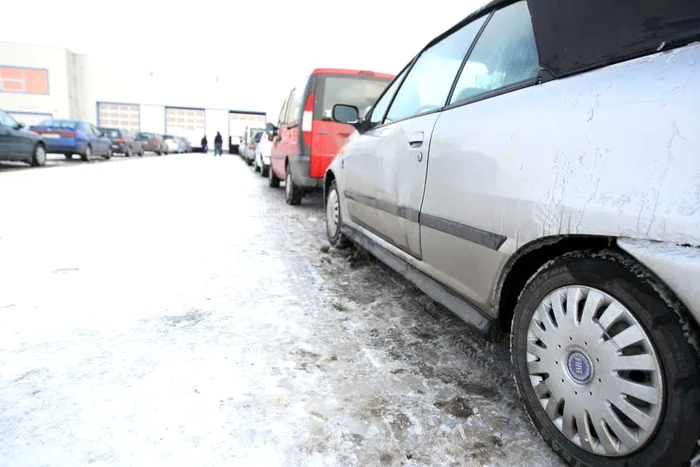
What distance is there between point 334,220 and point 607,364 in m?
3.23

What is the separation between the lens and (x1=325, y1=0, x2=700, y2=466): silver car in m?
1.14

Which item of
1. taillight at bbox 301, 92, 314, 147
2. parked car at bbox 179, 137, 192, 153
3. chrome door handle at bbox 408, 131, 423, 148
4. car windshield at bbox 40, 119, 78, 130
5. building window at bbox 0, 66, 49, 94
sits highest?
building window at bbox 0, 66, 49, 94

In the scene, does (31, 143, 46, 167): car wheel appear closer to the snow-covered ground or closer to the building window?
the snow-covered ground

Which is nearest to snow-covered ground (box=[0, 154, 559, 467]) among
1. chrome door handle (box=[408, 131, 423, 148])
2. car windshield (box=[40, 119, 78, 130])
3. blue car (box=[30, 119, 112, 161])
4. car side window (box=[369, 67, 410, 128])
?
chrome door handle (box=[408, 131, 423, 148])

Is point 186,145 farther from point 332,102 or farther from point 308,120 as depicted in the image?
point 332,102

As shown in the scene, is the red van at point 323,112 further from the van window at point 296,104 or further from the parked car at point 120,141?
the parked car at point 120,141

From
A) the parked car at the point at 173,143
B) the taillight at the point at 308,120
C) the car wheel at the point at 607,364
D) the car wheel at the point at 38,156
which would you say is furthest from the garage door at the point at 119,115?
the car wheel at the point at 607,364

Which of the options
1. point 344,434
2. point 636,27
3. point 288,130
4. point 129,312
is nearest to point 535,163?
point 636,27

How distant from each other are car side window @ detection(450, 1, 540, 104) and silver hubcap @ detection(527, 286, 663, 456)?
3.05 ft

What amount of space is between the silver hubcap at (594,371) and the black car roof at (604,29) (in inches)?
29.2

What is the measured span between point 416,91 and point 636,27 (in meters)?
1.66

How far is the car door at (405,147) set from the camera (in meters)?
2.41

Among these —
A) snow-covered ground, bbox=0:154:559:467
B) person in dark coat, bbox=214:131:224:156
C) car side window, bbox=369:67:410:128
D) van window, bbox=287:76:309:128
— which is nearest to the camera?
snow-covered ground, bbox=0:154:559:467

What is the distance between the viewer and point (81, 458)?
4.86ft
